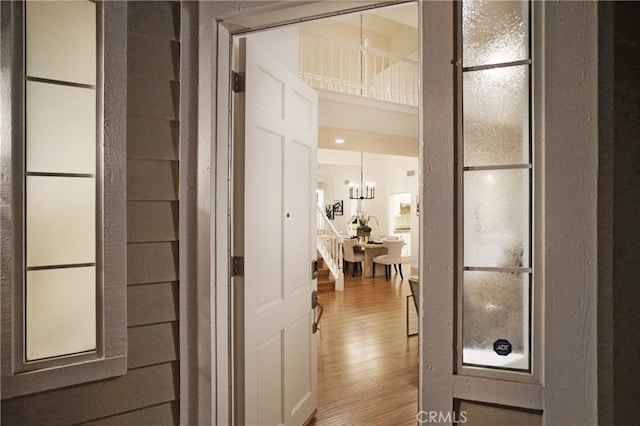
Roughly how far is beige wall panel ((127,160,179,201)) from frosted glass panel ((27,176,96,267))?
5.5 inches

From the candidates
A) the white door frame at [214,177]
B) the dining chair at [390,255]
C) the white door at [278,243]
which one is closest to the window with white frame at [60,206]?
the white door frame at [214,177]

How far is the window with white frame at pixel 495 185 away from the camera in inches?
48.5

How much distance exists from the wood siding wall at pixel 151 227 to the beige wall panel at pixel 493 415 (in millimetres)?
1138

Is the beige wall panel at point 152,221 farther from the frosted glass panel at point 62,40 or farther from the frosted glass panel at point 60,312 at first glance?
the frosted glass panel at point 62,40

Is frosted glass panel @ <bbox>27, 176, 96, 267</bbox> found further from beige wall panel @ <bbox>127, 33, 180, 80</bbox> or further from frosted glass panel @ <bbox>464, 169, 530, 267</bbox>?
frosted glass panel @ <bbox>464, 169, 530, 267</bbox>

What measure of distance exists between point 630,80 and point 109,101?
1.83m

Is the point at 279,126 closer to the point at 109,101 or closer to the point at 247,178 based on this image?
the point at 247,178

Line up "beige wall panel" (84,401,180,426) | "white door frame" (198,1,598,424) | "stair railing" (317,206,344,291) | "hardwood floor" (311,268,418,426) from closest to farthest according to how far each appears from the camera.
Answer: "white door frame" (198,1,598,424)
"beige wall panel" (84,401,180,426)
"hardwood floor" (311,268,418,426)
"stair railing" (317,206,344,291)

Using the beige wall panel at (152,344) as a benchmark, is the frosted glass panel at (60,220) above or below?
above

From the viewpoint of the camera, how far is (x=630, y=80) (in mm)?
1176

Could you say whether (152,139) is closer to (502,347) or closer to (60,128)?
(60,128)

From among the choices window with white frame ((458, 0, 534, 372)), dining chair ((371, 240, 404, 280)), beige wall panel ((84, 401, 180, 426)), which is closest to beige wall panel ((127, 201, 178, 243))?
beige wall panel ((84, 401, 180, 426))

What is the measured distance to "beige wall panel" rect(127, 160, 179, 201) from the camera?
1.47m

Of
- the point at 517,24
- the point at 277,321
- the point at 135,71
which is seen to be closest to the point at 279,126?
the point at 135,71
